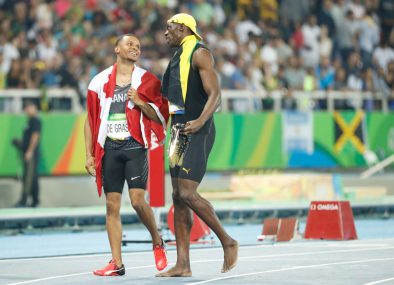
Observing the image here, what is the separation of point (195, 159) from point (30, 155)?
11.1 metres

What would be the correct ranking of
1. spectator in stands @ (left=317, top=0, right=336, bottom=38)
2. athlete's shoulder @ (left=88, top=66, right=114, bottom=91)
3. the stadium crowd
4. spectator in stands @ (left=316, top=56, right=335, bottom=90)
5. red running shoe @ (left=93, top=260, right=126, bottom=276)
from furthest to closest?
1. spectator in stands @ (left=317, top=0, right=336, bottom=38)
2. spectator in stands @ (left=316, top=56, right=335, bottom=90)
3. the stadium crowd
4. athlete's shoulder @ (left=88, top=66, right=114, bottom=91)
5. red running shoe @ (left=93, top=260, right=126, bottom=276)

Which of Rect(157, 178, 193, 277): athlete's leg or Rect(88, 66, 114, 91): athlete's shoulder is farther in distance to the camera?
Rect(88, 66, 114, 91): athlete's shoulder

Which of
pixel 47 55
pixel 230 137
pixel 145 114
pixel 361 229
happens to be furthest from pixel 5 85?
pixel 145 114

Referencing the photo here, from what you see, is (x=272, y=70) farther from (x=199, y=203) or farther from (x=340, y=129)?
(x=199, y=203)

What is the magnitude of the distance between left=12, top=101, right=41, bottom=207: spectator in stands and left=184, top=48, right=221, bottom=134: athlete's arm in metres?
10.8

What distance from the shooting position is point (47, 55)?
2148cm

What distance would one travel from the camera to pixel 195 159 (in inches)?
419

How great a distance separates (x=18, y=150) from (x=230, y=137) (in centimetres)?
469

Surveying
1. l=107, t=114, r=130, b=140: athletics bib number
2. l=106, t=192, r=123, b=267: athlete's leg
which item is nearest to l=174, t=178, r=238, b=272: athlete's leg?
l=106, t=192, r=123, b=267: athlete's leg

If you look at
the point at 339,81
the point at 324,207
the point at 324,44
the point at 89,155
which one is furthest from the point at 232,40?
the point at 89,155

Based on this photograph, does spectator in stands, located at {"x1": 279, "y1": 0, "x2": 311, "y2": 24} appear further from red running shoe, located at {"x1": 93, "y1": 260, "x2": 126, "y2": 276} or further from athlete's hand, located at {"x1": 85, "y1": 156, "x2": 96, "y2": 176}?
red running shoe, located at {"x1": 93, "y1": 260, "x2": 126, "y2": 276}

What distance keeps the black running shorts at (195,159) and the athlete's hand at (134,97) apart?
0.70m

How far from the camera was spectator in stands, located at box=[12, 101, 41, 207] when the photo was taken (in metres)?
21.2

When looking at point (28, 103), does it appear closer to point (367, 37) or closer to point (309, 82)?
point (309, 82)
